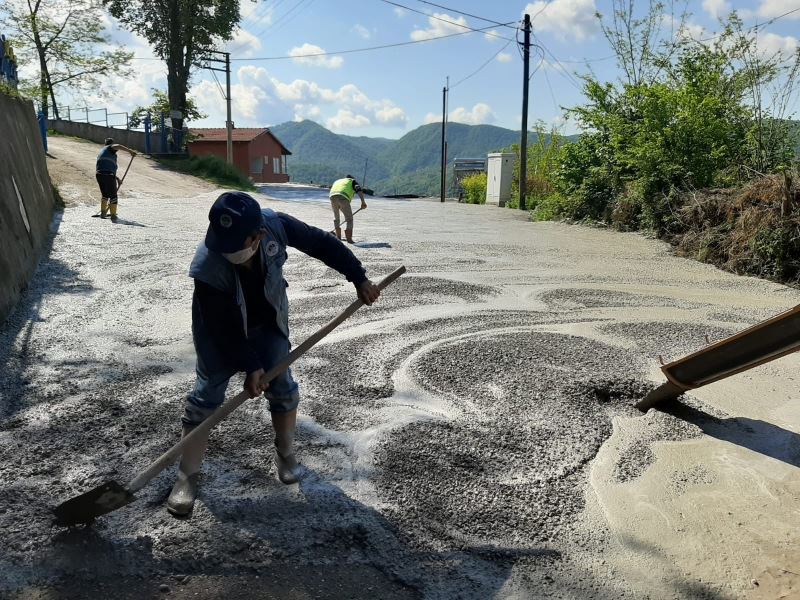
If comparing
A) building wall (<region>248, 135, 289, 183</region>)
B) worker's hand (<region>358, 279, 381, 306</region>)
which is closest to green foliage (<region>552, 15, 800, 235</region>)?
worker's hand (<region>358, 279, 381, 306</region>)

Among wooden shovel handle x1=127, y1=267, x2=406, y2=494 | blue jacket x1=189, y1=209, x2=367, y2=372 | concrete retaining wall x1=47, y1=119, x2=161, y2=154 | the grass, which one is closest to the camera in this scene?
blue jacket x1=189, y1=209, x2=367, y2=372

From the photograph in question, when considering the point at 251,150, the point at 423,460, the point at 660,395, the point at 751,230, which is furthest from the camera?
the point at 251,150

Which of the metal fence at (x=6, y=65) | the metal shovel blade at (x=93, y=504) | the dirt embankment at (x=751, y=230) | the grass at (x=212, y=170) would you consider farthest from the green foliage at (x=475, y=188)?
the metal shovel blade at (x=93, y=504)

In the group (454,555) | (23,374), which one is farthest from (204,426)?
(23,374)

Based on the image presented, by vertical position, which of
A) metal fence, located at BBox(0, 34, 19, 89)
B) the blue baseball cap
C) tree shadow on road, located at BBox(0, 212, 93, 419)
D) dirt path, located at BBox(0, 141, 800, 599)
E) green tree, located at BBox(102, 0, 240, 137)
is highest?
green tree, located at BBox(102, 0, 240, 137)

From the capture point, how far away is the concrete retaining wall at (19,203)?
227 inches

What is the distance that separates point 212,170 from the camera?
2442 cm

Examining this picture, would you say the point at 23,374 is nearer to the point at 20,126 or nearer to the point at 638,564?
the point at 638,564

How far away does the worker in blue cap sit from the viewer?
7.68ft

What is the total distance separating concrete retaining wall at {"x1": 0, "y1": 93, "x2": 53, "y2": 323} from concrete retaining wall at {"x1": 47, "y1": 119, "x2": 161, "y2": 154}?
56.3 feet

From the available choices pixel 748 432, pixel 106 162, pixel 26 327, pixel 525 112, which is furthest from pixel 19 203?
pixel 525 112

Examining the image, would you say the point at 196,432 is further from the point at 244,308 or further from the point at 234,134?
the point at 234,134

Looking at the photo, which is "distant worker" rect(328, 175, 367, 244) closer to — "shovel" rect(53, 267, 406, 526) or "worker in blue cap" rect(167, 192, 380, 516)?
"worker in blue cap" rect(167, 192, 380, 516)

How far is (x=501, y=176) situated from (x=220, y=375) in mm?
21472
